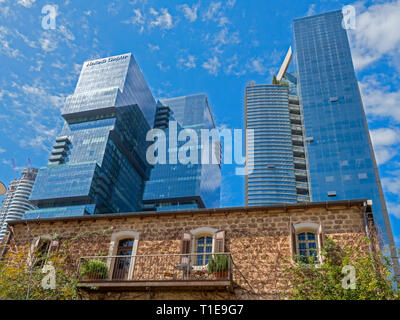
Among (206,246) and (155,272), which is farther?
(206,246)

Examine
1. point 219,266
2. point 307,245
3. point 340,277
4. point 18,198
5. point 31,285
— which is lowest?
point 31,285

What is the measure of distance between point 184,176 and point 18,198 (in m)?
110

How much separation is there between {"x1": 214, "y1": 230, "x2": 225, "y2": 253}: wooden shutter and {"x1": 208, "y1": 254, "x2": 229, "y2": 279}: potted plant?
1.52ft

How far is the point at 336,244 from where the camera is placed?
41.4ft

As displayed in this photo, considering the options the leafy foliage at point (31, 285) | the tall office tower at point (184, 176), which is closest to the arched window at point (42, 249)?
the leafy foliage at point (31, 285)

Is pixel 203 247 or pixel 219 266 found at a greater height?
pixel 203 247

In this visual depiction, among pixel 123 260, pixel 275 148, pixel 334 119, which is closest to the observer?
pixel 123 260

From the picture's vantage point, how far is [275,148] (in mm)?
92000

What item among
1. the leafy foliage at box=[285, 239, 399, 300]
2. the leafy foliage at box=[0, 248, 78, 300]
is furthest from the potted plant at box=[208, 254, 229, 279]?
the leafy foliage at box=[0, 248, 78, 300]

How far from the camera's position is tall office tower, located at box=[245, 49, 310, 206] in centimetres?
8588

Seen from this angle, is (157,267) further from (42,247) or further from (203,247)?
(42,247)

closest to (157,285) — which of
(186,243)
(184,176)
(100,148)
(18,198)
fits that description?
(186,243)
